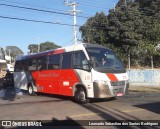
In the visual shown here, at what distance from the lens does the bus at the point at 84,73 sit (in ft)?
49.0

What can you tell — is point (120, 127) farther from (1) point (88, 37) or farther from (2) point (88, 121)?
(1) point (88, 37)

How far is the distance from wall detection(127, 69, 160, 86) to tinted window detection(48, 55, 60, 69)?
12573 mm

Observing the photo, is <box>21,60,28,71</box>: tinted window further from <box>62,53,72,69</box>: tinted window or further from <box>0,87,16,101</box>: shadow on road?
<box>62,53,72,69</box>: tinted window

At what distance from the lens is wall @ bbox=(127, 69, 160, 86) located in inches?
1131

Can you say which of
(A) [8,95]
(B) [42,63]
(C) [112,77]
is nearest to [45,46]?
(A) [8,95]

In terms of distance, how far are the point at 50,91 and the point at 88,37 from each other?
863 inches

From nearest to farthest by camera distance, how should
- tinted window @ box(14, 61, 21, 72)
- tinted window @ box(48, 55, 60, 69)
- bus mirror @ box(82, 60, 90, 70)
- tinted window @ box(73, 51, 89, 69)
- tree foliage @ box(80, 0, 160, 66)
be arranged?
bus mirror @ box(82, 60, 90, 70) → tinted window @ box(73, 51, 89, 69) → tinted window @ box(48, 55, 60, 69) → tinted window @ box(14, 61, 21, 72) → tree foliage @ box(80, 0, 160, 66)

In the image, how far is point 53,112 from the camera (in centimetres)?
1261

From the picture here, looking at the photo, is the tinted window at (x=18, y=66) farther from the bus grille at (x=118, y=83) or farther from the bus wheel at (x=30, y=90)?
the bus grille at (x=118, y=83)

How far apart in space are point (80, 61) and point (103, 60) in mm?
1099

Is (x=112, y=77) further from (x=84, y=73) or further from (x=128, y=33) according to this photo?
(x=128, y=33)

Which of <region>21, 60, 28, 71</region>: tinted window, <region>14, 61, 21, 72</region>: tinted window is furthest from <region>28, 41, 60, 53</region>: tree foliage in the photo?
<region>21, 60, 28, 71</region>: tinted window

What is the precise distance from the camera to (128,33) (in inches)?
1400

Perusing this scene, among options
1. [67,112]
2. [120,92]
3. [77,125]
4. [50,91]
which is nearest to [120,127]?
[77,125]
